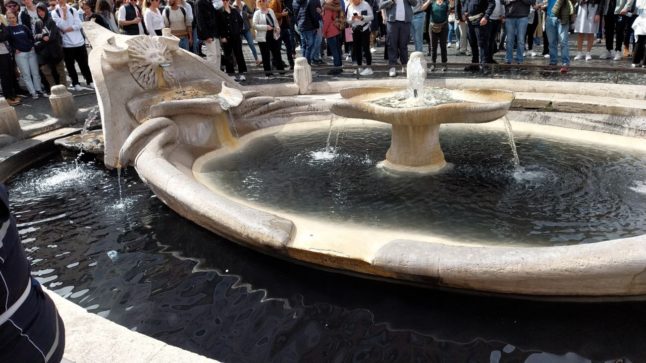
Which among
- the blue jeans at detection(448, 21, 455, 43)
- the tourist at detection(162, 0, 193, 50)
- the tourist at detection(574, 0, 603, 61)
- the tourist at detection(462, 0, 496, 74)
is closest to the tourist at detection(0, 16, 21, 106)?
the tourist at detection(162, 0, 193, 50)

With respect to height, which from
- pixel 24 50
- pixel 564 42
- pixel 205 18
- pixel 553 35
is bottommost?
pixel 564 42

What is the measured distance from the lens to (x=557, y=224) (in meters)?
3.90

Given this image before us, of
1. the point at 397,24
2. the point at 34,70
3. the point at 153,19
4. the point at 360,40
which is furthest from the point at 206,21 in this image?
the point at 397,24

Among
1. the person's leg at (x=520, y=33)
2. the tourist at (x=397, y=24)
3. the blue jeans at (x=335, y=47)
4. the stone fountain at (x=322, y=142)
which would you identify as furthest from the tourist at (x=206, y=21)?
the person's leg at (x=520, y=33)

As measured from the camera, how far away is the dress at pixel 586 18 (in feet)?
32.5

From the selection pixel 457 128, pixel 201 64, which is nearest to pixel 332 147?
pixel 457 128

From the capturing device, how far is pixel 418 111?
4777mm

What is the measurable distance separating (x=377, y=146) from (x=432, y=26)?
548 cm

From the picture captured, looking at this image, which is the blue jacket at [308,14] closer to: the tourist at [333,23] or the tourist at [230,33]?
the tourist at [333,23]

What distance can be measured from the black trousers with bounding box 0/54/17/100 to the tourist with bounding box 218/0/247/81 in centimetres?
390

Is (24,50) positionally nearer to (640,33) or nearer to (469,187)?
(469,187)

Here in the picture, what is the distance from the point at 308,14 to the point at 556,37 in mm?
4905

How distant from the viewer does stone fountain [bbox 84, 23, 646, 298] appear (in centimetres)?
291

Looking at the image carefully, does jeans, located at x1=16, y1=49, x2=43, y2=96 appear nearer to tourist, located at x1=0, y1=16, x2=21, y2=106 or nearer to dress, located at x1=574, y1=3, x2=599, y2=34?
tourist, located at x1=0, y1=16, x2=21, y2=106
